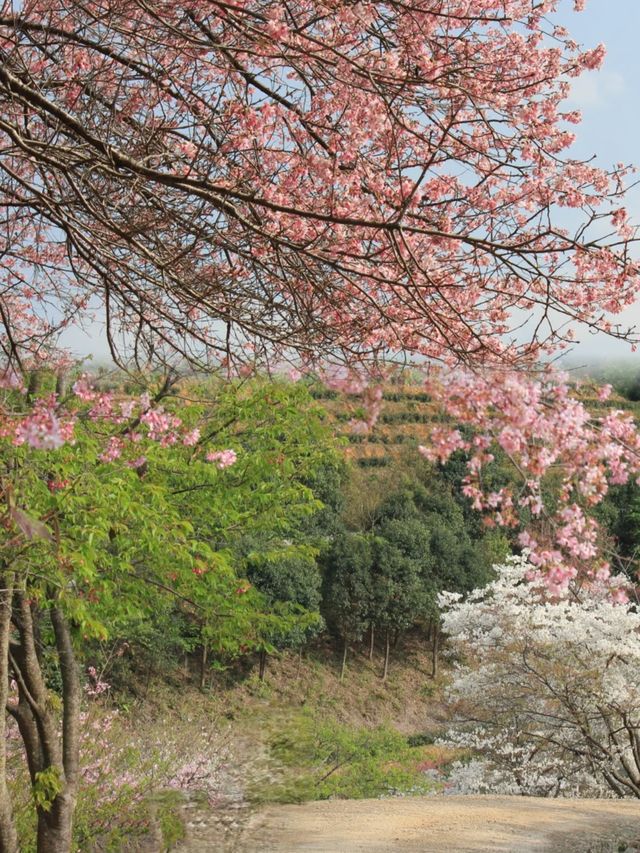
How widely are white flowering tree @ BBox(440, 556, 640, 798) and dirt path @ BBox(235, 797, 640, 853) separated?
1117mm

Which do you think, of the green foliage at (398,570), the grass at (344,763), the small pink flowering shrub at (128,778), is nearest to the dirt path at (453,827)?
the small pink flowering shrub at (128,778)

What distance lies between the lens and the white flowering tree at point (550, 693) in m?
10.7

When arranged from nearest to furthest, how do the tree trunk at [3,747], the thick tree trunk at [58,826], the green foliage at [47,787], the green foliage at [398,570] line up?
1. the tree trunk at [3,747]
2. the green foliage at [47,787]
3. the thick tree trunk at [58,826]
4. the green foliage at [398,570]

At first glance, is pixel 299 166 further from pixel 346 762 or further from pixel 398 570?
pixel 398 570

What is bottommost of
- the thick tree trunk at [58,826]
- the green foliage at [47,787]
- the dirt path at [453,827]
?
the dirt path at [453,827]

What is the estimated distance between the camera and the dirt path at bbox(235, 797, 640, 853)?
26.8 feet

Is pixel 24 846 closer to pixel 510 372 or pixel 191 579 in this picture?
pixel 191 579

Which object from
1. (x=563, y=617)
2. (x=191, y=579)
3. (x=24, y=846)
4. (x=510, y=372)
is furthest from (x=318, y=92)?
(x=563, y=617)

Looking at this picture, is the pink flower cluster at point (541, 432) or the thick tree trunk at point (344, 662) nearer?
the pink flower cluster at point (541, 432)

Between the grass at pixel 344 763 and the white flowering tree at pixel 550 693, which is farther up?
the white flowering tree at pixel 550 693

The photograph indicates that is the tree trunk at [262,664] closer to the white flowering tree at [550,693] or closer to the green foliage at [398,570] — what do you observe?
the green foliage at [398,570]

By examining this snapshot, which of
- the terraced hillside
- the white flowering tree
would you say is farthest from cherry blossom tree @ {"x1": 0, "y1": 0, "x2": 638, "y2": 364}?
the terraced hillside

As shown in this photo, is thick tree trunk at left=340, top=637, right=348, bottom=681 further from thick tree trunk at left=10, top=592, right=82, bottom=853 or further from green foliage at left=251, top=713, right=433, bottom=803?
thick tree trunk at left=10, top=592, right=82, bottom=853

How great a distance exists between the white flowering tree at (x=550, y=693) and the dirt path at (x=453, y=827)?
1117 millimetres
